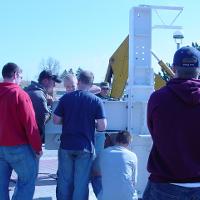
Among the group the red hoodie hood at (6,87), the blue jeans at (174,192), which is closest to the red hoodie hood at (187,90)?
the blue jeans at (174,192)

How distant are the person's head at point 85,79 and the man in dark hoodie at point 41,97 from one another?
0.58 metres

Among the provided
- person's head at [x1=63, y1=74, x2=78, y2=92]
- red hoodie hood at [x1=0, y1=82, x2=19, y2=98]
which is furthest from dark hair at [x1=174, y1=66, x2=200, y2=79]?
person's head at [x1=63, y1=74, x2=78, y2=92]

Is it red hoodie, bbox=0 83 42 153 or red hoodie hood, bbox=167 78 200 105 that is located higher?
red hoodie hood, bbox=167 78 200 105

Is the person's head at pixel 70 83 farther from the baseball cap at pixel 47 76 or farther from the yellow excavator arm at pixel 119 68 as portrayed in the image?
the yellow excavator arm at pixel 119 68

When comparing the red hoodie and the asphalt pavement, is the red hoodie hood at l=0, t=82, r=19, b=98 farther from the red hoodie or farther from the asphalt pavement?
the asphalt pavement

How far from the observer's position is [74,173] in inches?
206

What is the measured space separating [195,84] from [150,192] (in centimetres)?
75

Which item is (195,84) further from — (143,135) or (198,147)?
(143,135)

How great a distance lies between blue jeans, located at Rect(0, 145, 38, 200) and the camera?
4.77 m

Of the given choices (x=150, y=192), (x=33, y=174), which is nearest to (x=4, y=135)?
(x=33, y=174)

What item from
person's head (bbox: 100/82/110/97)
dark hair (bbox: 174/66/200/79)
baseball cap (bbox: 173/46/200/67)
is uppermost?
baseball cap (bbox: 173/46/200/67)

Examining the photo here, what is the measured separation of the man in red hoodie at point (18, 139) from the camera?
474cm

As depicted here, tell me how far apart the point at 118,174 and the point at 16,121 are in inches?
49.2

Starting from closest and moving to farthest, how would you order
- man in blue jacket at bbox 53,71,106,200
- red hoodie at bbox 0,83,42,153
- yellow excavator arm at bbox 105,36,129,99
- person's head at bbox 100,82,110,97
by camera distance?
1. red hoodie at bbox 0,83,42,153
2. man in blue jacket at bbox 53,71,106,200
3. yellow excavator arm at bbox 105,36,129,99
4. person's head at bbox 100,82,110,97
